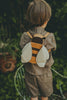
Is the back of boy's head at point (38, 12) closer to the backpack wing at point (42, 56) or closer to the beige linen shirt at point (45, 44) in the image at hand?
the beige linen shirt at point (45, 44)

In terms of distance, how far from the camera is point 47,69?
1.50 m

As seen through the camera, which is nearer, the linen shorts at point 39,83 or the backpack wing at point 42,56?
the backpack wing at point 42,56

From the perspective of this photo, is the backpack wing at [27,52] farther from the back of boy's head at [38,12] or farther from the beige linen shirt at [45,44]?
the back of boy's head at [38,12]

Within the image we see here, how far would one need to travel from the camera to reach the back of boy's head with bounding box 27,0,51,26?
1310 mm

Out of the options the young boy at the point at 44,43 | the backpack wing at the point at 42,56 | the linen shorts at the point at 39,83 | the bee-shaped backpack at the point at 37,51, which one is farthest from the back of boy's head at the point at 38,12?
the linen shorts at the point at 39,83

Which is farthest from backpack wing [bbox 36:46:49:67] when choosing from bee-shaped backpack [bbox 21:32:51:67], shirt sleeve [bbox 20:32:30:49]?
shirt sleeve [bbox 20:32:30:49]

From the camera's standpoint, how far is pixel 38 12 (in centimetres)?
131

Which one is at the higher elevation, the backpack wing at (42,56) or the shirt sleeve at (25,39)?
the shirt sleeve at (25,39)

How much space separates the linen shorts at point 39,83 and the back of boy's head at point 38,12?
1.82ft

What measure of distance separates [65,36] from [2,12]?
1.50m

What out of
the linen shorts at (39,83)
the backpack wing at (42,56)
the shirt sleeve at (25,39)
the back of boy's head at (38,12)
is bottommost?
the linen shorts at (39,83)

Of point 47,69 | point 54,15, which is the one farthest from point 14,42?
point 47,69

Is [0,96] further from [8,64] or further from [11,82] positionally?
[8,64]

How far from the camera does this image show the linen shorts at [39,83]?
4.90 feet
